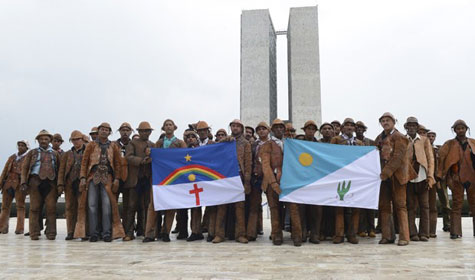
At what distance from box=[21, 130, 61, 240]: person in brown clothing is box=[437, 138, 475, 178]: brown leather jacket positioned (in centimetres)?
617

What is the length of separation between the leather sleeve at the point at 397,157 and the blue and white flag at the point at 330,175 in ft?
0.60

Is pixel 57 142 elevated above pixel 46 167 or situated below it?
above

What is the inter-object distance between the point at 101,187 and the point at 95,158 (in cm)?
46

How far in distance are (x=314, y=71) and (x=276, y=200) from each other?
119ft

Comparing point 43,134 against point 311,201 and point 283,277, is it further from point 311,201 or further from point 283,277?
point 283,277

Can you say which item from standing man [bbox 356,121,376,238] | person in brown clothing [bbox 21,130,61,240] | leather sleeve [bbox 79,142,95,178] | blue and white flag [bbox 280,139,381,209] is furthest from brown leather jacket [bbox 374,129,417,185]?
person in brown clothing [bbox 21,130,61,240]

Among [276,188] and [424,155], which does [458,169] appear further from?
[276,188]

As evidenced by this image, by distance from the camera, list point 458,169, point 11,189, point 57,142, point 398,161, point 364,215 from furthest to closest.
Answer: point 11,189 < point 57,142 < point 364,215 < point 458,169 < point 398,161

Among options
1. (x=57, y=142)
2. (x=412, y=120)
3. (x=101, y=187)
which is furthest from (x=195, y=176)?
(x=412, y=120)

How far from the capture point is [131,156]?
20.0 ft

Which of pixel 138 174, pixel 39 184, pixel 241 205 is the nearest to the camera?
pixel 241 205

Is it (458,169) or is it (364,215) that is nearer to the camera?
(458,169)

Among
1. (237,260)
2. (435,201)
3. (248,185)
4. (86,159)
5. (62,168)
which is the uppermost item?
(86,159)

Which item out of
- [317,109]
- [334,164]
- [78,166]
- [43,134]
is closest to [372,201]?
[334,164]
